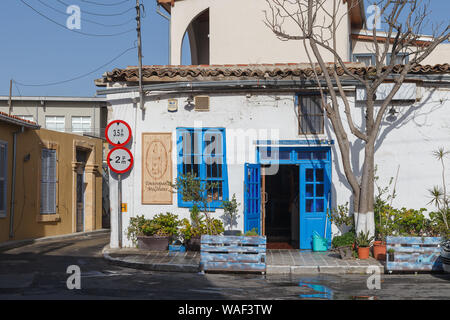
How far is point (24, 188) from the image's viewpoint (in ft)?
60.6

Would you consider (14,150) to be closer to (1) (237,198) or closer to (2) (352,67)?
(1) (237,198)

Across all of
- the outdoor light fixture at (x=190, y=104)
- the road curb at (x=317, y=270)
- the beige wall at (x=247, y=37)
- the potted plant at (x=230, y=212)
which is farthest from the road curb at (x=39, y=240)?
the road curb at (x=317, y=270)

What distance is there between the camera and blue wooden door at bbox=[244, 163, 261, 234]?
14.2 m

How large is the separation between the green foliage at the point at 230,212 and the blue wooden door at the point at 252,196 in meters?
0.27

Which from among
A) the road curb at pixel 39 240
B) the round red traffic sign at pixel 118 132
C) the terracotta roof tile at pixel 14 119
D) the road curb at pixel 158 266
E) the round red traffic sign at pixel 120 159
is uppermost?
the terracotta roof tile at pixel 14 119

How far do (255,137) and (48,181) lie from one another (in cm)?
907

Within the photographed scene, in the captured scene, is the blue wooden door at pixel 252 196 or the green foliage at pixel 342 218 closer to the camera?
the green foliage at pixel 342 218

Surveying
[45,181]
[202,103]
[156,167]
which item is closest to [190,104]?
[202,103]

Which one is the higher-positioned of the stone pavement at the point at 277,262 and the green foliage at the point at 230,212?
the green foliage at the point at 230,212

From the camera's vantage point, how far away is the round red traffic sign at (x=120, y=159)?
1454cm

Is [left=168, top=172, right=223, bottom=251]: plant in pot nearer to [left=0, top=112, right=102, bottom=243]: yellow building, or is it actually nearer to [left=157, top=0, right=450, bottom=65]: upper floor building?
[left=0, top=112, right=102, bottom=243]: yellow building

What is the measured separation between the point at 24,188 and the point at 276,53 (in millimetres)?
9221

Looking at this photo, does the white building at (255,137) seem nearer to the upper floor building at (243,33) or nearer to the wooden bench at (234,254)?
the wooden bench at (234,254)

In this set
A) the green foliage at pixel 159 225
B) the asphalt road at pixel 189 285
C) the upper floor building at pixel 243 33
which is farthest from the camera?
the upper floor building at pixel 243 33
